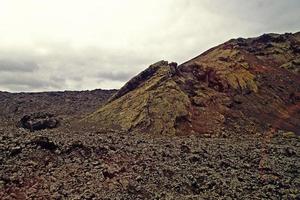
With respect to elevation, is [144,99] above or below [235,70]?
below

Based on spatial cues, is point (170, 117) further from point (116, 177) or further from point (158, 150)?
point (116, 177)

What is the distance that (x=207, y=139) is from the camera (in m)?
23.2

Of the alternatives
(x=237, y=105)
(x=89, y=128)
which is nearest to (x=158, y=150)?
(x=89, y=128)

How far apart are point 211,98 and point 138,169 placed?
12769 millimetres

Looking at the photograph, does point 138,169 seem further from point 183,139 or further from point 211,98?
point 211,98

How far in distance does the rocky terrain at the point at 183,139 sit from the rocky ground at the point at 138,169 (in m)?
0.04

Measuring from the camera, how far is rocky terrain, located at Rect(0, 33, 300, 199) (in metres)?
16.2

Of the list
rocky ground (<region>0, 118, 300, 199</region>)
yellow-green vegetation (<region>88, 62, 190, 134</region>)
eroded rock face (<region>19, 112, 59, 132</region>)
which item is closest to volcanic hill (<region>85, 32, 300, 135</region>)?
yellow-green vegetation (<region>88, 62, 190, 134</region>)

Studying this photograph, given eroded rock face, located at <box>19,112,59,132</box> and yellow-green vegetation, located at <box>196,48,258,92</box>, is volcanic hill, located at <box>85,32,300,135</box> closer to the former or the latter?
yellow-green vegetation, located at <box>196,48,258,92</box>

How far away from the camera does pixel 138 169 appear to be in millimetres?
17406

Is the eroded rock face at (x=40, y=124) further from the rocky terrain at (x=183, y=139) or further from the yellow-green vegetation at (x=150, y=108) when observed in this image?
the yellow-green vegetation at (x=150, y=108)

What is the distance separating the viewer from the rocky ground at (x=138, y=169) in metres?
15.7

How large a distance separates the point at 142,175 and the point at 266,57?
2434 centimetres

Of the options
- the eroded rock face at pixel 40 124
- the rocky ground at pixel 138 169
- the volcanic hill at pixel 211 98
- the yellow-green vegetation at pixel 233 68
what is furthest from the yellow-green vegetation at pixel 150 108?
A: the yellow-green vegetation at pixel 233 68
